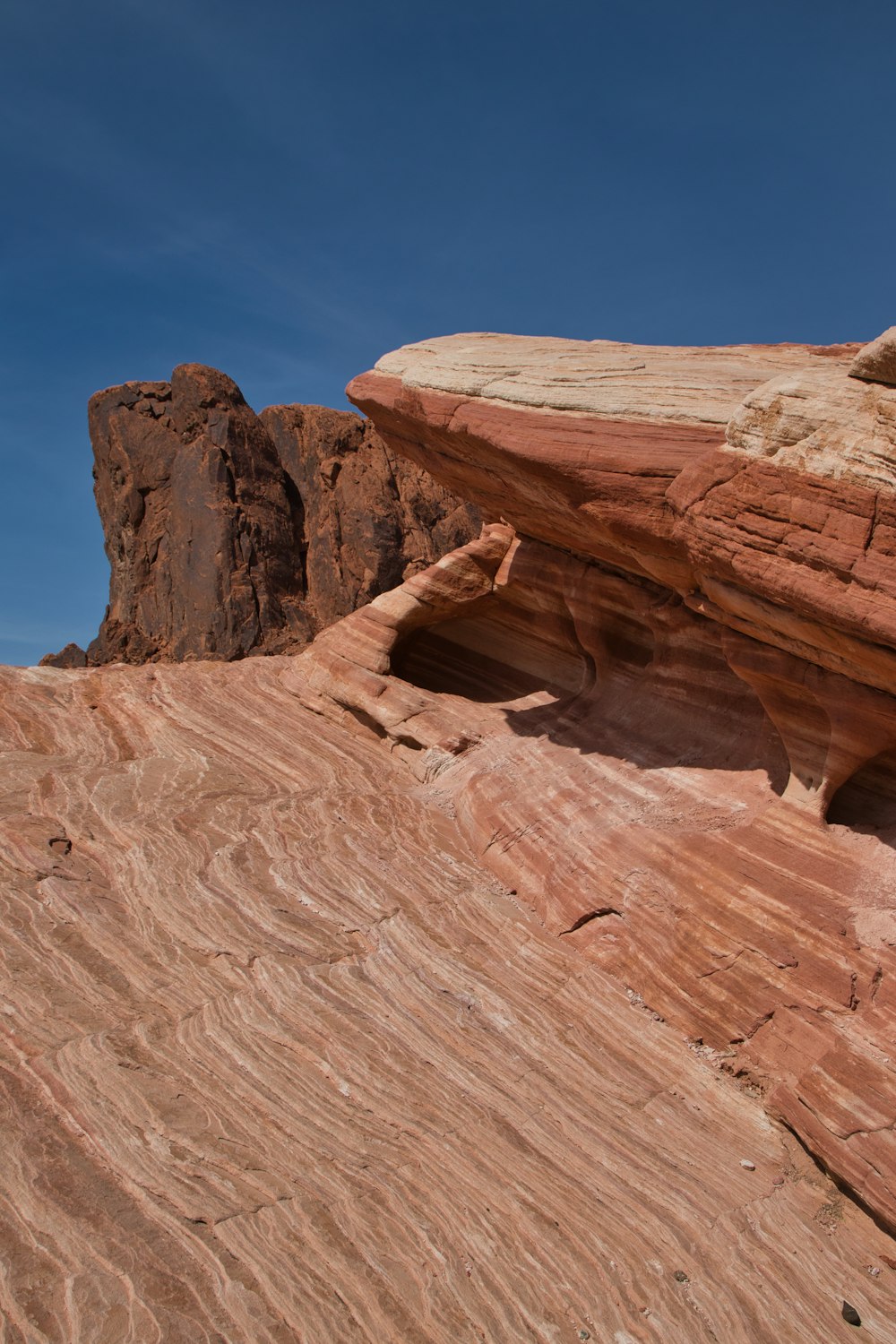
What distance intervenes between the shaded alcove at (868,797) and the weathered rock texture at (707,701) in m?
0.03

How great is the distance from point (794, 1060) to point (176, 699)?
9.83 m

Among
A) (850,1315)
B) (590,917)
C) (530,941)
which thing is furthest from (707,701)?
(850,1315)

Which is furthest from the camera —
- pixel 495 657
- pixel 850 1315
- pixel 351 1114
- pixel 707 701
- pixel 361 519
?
pixel 361 519

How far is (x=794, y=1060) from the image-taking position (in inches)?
325

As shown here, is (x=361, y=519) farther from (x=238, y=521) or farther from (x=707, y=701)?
(x=707, y=701)

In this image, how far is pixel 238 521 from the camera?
38.0 m

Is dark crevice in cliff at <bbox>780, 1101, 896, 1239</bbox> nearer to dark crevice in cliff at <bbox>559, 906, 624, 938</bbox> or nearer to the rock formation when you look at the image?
the rock formation

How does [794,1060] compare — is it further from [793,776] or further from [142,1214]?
[142,1214]

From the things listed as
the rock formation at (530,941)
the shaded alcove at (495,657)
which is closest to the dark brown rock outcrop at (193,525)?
the shaded alcove at (495,657)

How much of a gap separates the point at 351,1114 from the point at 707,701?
671cm

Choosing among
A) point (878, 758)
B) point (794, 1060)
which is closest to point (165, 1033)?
point (794, 1060)

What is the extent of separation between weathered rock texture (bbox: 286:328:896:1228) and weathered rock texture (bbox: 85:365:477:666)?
23840 millimetres

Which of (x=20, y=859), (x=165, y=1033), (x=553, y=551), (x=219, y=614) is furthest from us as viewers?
(x=219, y=614)

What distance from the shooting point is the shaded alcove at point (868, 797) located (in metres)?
9.54
